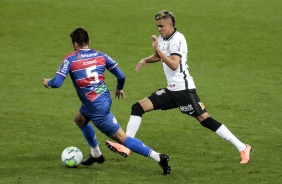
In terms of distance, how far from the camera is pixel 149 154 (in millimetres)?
11656

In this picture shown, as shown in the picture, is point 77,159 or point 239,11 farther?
point 239,11

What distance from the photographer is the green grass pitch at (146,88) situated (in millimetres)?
12273

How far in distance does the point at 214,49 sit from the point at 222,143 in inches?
492

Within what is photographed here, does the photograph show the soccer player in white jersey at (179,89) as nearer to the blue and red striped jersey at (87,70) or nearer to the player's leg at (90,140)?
the player's leg at (90,140)

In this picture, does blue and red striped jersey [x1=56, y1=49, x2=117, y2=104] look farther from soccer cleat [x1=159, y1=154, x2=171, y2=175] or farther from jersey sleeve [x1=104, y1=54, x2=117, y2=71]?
soccer cleat [x1=159, y1=154, x2=171, y2=175]

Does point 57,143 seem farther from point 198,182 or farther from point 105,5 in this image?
point 105,5

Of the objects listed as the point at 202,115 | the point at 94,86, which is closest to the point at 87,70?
the point at 94,86

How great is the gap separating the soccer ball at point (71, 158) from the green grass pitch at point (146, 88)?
176 millimetres

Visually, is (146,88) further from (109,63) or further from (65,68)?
(65,68)

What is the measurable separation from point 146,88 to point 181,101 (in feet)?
26.7

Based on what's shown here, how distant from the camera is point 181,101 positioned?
500 inches

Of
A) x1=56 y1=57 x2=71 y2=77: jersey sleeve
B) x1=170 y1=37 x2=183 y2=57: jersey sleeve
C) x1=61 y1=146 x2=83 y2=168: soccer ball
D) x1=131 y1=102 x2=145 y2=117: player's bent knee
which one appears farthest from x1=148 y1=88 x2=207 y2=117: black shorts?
x1=56 y1=57 x2=71 y2=77: jersey sleeve

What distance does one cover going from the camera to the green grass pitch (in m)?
12.3

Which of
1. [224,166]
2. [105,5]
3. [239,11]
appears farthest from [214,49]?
[224,166]
